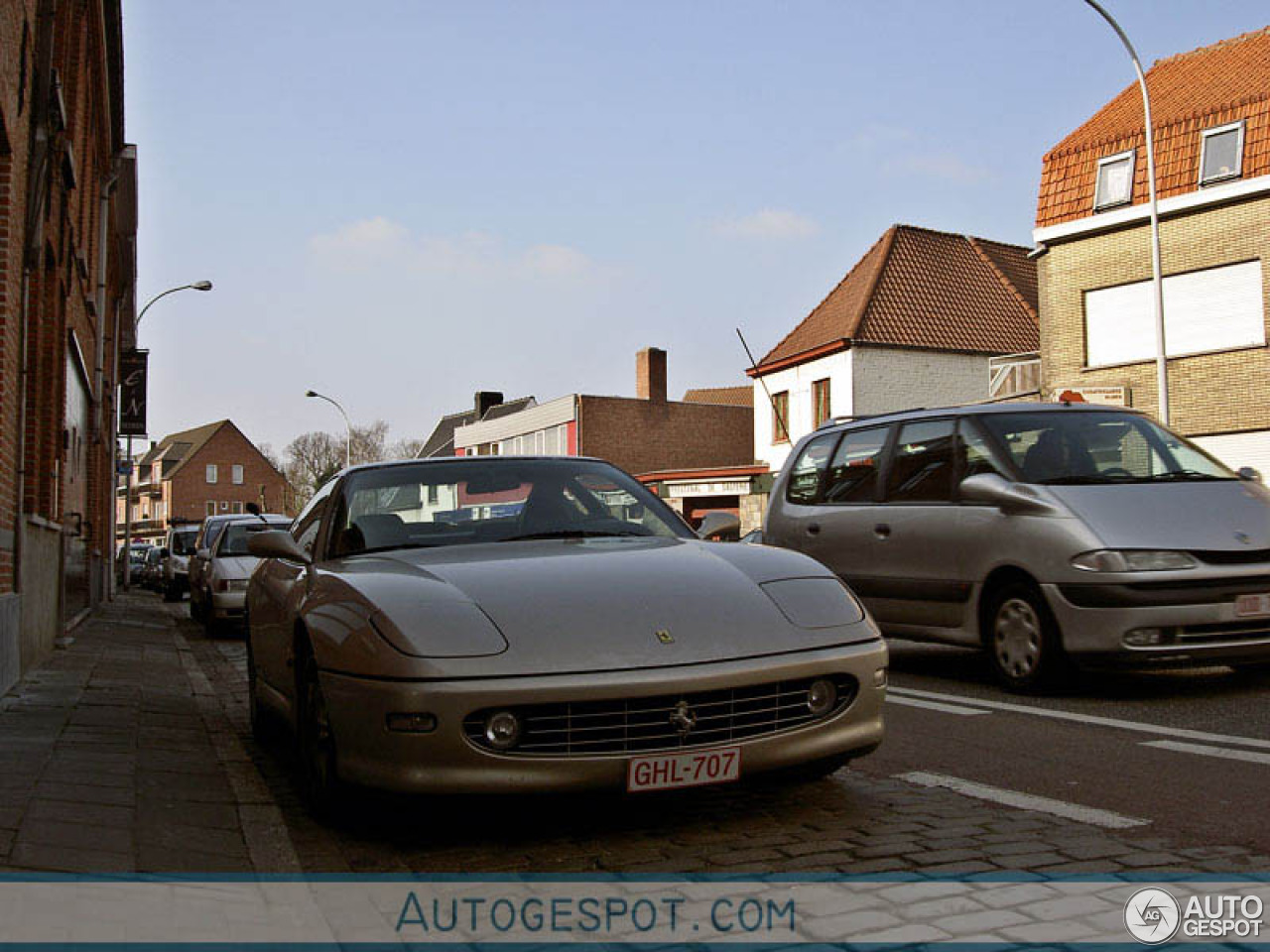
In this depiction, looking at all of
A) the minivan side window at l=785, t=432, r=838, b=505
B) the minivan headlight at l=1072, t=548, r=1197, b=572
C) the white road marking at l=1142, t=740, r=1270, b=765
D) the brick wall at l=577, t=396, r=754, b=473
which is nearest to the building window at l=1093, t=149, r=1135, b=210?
the minivan side window at l=785, t=432, r=838, b=505

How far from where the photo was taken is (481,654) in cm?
412

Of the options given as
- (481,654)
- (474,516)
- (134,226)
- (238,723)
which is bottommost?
(238,723)

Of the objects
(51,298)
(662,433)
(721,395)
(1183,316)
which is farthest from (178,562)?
(721,395)

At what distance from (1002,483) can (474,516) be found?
3.71 meters

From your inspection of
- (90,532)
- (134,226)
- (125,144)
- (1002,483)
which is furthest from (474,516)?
(134,226)

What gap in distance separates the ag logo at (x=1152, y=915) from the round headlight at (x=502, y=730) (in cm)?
181

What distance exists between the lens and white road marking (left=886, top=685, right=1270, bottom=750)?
591cm

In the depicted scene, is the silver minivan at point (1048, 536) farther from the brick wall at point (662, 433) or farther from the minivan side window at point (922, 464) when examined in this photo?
the brick wall at point (662, 433)

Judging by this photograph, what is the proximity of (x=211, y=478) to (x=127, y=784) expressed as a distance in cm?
11275

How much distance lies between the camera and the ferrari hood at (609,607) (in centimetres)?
415

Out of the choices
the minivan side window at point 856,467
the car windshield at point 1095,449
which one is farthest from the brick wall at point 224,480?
the car windshield at point 1095,449

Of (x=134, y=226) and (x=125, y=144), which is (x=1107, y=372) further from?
(x=134, y=226)

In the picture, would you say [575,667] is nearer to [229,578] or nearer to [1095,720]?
[1095,720]

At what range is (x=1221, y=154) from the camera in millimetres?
25438
